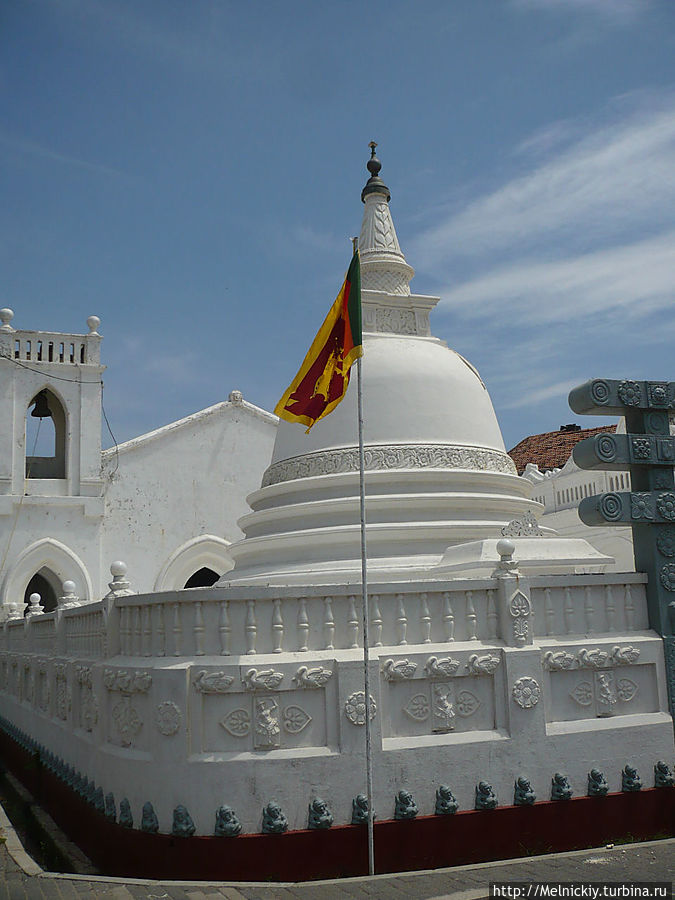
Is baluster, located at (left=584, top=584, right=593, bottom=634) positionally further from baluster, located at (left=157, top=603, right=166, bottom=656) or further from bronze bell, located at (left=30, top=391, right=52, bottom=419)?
bronze bell, located at (left=30, top=391, right=52, bottom=419)

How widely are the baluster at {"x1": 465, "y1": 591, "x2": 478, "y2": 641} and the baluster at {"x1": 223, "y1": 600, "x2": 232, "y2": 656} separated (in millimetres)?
2465

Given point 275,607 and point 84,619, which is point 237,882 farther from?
point 84,619

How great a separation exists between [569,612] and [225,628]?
3.72 meters

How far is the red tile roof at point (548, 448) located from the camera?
37.0 m

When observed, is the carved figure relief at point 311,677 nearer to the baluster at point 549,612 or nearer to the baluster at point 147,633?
the baluster at point 147,633

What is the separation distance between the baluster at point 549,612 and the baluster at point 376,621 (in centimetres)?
190

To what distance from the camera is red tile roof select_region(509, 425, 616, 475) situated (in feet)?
121

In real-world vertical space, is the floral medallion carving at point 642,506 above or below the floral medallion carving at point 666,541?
above

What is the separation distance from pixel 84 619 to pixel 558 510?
14.5 m

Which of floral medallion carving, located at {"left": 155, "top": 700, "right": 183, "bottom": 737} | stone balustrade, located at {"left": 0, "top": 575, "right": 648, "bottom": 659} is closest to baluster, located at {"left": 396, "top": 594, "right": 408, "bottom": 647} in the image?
stone balustrade, located at {"left": 0, "top": 575, "right": 648, "bottom": 659}

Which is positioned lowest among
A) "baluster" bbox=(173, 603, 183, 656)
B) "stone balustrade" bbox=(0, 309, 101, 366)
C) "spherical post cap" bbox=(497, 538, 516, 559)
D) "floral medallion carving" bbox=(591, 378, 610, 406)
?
"baluster" bbox=(173, 603, 183, 656)

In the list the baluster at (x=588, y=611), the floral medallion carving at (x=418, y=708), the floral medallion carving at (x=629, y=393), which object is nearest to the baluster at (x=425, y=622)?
the floral medallion carving at (x=418, y=708)

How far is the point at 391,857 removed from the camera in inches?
326

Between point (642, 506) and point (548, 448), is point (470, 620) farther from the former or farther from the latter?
point (548, 448)
